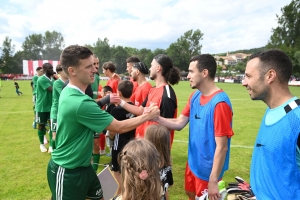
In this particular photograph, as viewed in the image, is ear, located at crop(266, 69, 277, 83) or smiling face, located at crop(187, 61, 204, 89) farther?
smiling face, located at crop(187, 61, 204, 89)

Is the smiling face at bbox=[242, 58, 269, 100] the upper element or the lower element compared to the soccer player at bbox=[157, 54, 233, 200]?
upper

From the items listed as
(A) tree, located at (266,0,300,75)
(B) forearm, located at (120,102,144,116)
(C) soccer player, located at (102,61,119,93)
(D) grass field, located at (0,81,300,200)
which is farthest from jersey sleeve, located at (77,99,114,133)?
(A) tree, located at (266,0,300,75)

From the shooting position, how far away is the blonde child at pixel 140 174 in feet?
6.38

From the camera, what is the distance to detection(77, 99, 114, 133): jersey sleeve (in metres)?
2.42

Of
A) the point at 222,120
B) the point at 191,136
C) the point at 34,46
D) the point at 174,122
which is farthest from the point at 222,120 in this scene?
the point at 34,46

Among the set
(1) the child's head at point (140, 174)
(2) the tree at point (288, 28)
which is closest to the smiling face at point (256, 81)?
(1) the child's head at point (140, 174)

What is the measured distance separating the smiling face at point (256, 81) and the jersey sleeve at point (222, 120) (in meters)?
0.53

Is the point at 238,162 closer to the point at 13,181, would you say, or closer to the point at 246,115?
the point at 13,181

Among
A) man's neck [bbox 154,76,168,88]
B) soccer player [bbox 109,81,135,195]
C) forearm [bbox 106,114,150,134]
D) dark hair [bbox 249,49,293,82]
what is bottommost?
soccer player [bbox 109,81,135,195]

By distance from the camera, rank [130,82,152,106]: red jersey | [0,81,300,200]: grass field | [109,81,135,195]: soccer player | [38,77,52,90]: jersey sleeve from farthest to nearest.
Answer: [38,77,52,90]: jersey sleeve, [130,82,152,106]: red jersey, [0,81,300,200]: grass field, [109,81,135,195]: soccer player

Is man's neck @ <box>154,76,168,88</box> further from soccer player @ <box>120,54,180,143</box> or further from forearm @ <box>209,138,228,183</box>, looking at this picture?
forearm @ <box>209,138,228,183</box>

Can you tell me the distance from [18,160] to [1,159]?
1.63 feet

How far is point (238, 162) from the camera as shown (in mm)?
6250

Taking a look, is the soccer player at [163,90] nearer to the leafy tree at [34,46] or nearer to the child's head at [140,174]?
the child's head at [140,174]
